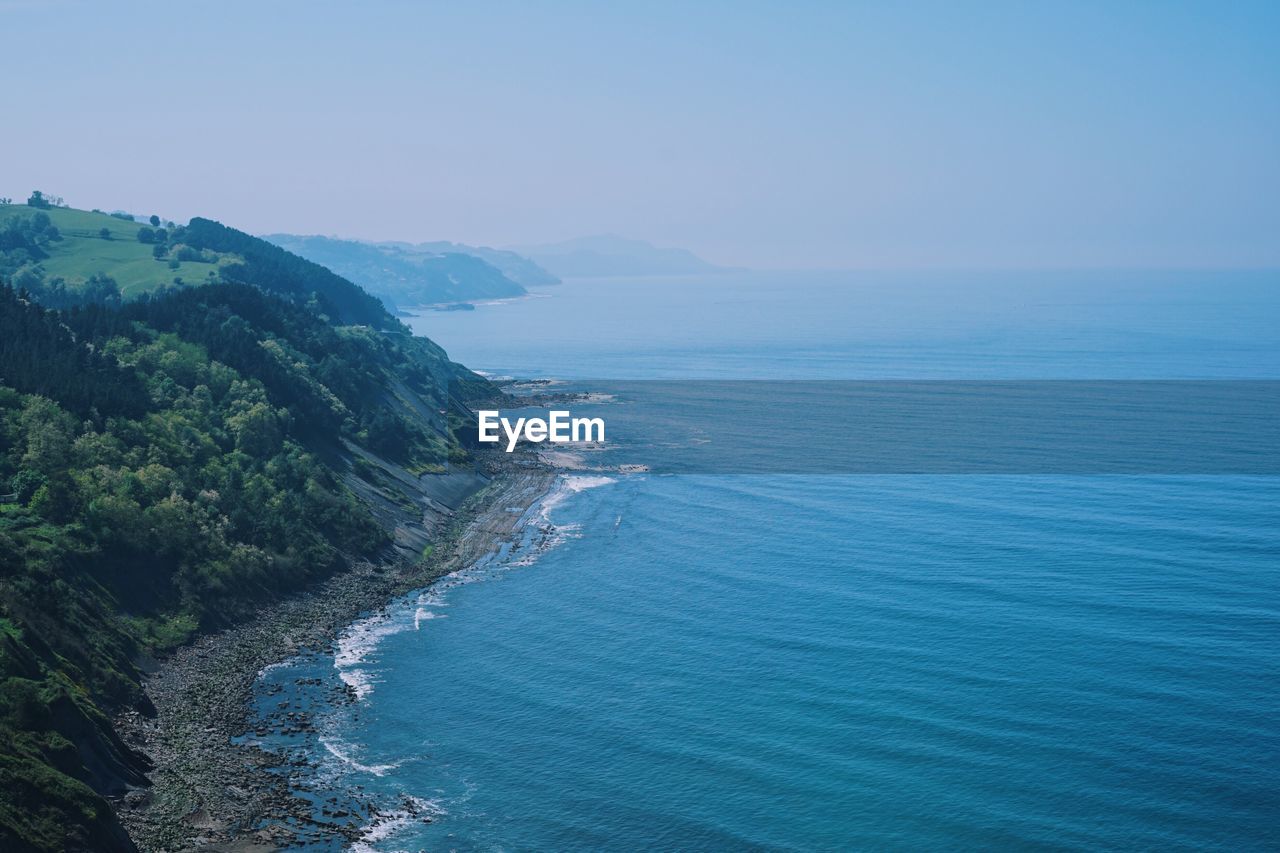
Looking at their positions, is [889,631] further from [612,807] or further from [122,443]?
[122,443]

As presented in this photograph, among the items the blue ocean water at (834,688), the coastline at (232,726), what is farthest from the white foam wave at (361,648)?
the coastline at (232,726)

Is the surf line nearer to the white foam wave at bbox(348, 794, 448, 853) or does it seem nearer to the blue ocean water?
the blue ocean water

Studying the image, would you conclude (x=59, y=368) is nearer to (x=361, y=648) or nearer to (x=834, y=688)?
(x=361, y=648)

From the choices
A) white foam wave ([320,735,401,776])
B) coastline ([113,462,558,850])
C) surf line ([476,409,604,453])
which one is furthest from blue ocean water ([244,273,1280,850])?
surf line ([476,409,604,453])

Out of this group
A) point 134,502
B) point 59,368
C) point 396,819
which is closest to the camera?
point 396,819

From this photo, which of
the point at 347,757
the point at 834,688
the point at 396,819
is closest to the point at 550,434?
the point at 834,688
